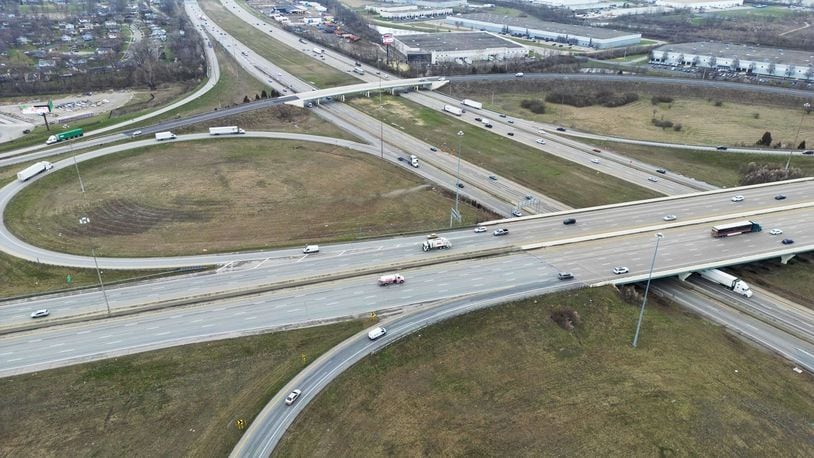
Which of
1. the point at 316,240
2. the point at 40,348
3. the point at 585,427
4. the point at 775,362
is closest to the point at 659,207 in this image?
the point at 775,362

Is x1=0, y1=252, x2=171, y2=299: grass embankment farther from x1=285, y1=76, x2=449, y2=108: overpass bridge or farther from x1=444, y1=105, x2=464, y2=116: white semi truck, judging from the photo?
x1=444, y1=105, x2=464, y2=116: white semi truck

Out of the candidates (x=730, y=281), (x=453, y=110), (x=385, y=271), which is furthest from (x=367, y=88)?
(x=730, y=281)

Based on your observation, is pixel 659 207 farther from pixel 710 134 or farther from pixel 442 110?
pixel 442 110

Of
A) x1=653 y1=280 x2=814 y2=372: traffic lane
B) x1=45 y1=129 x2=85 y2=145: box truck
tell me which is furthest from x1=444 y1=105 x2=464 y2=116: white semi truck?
x1=45 y1=129 x2=85 y2=145: box truck

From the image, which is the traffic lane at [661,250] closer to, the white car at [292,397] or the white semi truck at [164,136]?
the white car at [292,397]

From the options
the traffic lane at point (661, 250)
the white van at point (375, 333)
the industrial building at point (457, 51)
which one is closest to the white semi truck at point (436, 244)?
the traffic lane at point (661, 250)

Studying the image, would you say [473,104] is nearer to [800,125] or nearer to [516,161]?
[516,161]
